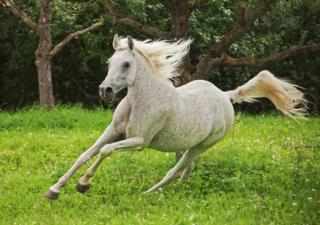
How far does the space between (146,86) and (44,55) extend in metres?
9.73

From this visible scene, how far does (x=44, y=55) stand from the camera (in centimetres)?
1770

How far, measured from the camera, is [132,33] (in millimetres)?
21578

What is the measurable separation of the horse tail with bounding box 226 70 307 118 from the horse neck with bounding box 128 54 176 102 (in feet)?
5.18

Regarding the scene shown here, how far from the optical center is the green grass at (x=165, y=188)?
8.45m

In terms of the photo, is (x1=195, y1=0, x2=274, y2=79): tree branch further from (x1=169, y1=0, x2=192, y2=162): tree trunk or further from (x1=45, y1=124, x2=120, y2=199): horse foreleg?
(x1=45, y1=124, x2=120, y2=199): horse foreleg

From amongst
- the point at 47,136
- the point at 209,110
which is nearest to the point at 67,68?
the point at 47,136

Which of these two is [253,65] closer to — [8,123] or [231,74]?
[8,123]

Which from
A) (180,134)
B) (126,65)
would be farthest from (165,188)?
(126,65)

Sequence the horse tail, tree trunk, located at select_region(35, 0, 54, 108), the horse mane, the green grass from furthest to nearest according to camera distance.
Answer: tree trunk, located at select_region(35, 0, 54, 108)
the horse tail
the horse mane
the green grass

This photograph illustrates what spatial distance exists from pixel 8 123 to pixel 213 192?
7156 millimetres

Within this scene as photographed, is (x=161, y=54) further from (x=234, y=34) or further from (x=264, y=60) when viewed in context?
(x=264, y=60)

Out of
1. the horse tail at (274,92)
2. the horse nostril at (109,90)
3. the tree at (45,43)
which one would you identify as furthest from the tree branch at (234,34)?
the tree at (45,43)

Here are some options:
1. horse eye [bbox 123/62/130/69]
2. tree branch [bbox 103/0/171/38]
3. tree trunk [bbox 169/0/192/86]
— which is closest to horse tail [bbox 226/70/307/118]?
tree trunk [bbox 169/0/192/86]

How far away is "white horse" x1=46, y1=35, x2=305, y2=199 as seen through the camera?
26.8ft
